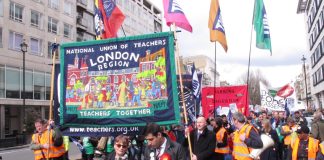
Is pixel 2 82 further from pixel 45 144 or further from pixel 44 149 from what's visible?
pixel 45 144

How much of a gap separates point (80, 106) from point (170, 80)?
5.28ft

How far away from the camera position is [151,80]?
6258mm

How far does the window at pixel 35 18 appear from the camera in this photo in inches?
1577

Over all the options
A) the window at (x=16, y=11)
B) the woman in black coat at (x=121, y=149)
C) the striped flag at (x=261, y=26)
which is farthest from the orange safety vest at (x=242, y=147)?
the window at (x=16, y=11)

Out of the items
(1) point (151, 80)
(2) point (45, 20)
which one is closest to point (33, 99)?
(2) point (45, 20)

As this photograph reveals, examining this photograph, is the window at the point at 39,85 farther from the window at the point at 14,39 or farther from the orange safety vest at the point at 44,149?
the orange safety vest at the point at 44,149

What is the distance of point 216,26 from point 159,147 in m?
6.14

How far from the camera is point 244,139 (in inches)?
274

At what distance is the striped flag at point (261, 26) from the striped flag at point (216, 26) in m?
2.96

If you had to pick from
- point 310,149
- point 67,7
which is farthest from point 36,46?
point 310,149

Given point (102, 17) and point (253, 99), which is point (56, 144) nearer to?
point (102, 17)


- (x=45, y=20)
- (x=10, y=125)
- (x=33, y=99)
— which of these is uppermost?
(x=45, y=20)

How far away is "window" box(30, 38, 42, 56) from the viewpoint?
132ft

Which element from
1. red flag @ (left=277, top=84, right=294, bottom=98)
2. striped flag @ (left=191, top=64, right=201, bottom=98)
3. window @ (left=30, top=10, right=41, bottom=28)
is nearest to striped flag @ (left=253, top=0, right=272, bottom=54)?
striped flag @ (left=191, top=64, right=201, bottom=98)
